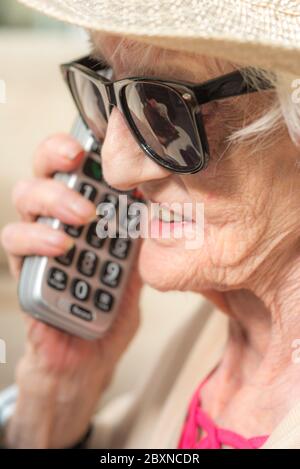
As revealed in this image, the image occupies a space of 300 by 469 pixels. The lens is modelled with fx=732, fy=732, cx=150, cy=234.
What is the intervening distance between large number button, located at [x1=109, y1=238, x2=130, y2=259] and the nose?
0.25m

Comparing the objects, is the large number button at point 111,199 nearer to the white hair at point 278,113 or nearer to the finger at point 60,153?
the finger at point 60,153

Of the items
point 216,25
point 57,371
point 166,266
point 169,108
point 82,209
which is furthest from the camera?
point 57,371

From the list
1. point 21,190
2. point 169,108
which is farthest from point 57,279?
point 169,108

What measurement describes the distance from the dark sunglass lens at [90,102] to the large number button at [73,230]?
0.13 meters

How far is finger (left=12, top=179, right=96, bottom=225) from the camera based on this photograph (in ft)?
2.89

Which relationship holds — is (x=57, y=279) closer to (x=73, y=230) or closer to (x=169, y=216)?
(x=73, y=230)

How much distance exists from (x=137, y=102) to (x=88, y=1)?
102 millimetres

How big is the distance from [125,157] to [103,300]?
298 mm

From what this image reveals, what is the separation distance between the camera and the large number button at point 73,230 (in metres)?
0.90

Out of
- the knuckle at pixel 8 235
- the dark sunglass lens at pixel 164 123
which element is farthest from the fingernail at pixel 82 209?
the dark sunglass lens at pixel 164 123

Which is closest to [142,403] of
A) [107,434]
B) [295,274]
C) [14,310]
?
[107,434]

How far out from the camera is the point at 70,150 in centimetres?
89
